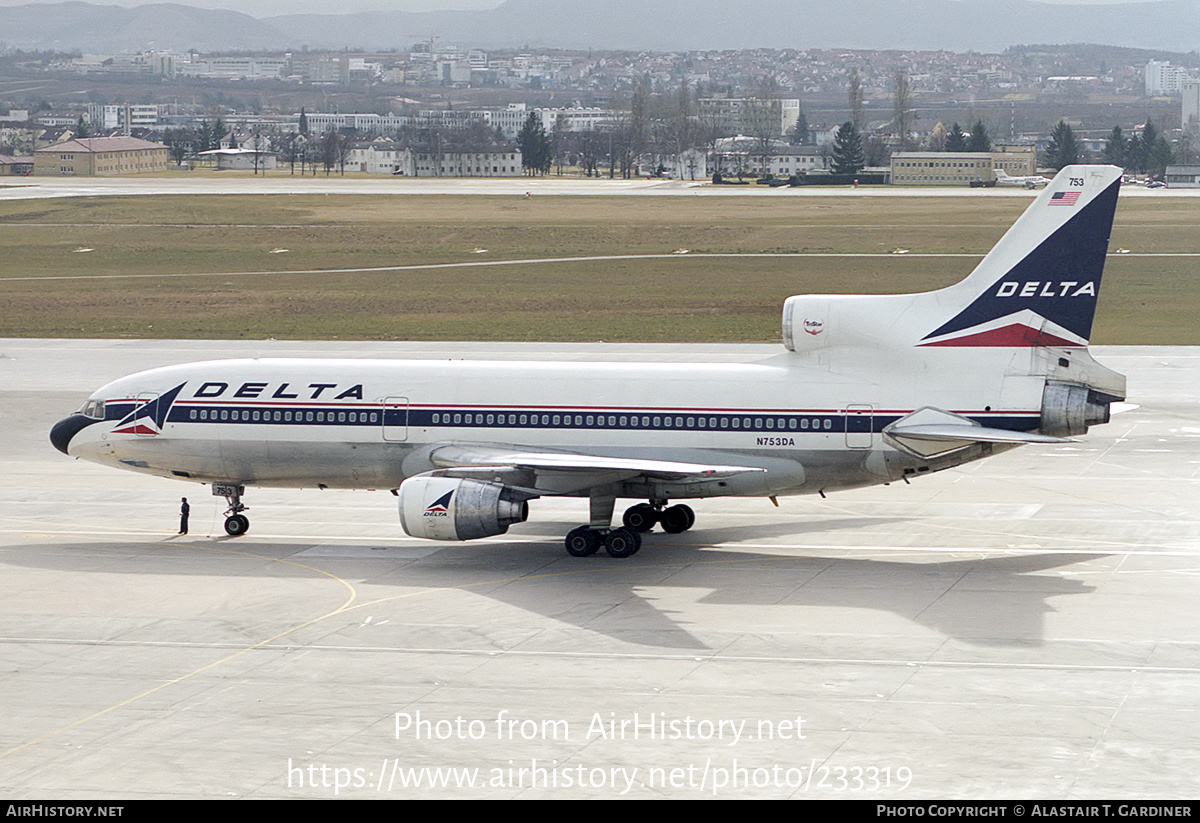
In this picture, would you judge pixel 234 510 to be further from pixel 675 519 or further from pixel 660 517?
pixel 675 519

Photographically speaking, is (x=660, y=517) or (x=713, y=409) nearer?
(x=713, y=409)

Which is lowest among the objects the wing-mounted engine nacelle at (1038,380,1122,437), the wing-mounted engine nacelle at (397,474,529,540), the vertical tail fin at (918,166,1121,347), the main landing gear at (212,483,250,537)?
the main landing gear at (212,483,250,537)

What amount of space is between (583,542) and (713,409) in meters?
4.95

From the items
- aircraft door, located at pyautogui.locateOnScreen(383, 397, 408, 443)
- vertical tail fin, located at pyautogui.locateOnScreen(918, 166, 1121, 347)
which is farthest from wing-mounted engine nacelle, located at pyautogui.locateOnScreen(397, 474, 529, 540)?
vertical tail fin, located at pyautogui.locateOnScreen(918, 166, 1121, 347)

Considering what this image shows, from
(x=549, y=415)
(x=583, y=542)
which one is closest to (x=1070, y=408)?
(x=583, y=542)

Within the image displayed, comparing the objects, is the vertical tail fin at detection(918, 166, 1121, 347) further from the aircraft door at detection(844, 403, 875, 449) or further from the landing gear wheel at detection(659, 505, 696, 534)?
the landing gear wheel at detection(659, 505, 696, 534)

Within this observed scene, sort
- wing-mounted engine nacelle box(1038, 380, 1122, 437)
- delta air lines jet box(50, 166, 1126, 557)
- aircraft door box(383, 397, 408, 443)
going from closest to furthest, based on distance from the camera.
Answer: wing-mounted engine nacelle box(1038, 380, 1122, 437) → delta air lines jet box(50, 166, 1126, 557) → aircraft door box(383, 397, 408, 443)

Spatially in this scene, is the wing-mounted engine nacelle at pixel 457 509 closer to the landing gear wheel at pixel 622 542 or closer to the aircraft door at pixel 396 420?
the landing gear wheel at pixel 622 542

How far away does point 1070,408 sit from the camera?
124 ft

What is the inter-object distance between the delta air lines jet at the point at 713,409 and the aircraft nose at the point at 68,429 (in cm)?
273

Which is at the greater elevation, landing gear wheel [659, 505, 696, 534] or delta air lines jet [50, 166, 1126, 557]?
delta air lines jet [50, 166, 1126, 557]

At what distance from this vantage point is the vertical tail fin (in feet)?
125

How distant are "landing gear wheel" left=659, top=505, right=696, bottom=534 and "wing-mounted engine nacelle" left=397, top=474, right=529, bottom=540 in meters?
6.49

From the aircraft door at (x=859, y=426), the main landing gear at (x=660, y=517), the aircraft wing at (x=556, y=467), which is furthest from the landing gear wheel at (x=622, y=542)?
the aircraft door at (x=859, y=426)
